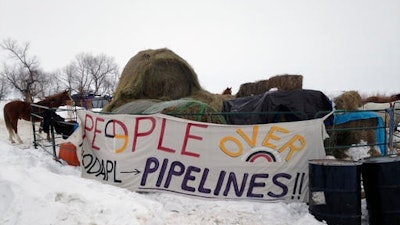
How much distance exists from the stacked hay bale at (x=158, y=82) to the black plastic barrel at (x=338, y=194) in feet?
16.5

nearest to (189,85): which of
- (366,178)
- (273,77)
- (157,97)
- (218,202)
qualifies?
(157,97)

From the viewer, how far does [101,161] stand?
6719 millimetres

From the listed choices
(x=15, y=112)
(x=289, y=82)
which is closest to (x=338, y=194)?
(x=289, y=82)

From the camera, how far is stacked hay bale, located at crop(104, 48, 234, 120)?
10.2 metres

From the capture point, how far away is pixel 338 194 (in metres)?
4.69

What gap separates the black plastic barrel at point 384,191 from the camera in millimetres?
4609

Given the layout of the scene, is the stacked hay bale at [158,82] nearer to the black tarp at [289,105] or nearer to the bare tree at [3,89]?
the black tarp at [289,105]

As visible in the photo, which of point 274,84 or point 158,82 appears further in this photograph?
point 158,82

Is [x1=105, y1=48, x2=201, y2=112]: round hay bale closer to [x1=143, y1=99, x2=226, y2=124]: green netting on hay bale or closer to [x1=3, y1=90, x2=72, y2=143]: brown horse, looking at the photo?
[x1=143, y1=99, x2=226, y2=124]: green netting on hay bale

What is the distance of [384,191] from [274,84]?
222 inches

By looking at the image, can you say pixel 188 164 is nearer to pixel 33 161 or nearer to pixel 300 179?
pixel 300 179

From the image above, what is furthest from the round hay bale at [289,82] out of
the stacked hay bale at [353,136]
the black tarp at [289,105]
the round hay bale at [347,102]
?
the round hay bale at [347,102]

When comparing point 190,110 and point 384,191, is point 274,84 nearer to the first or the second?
point 190,110

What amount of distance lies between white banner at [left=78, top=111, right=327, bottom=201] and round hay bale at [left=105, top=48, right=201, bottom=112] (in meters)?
4.00
